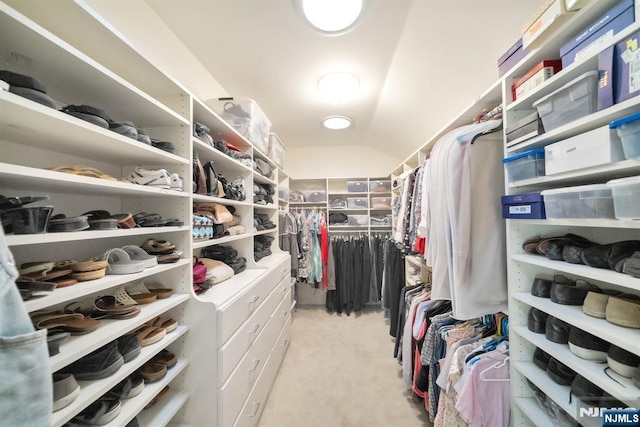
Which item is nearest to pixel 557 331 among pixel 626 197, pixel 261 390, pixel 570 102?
pixel 626 197

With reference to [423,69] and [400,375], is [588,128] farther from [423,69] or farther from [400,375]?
[400,375]

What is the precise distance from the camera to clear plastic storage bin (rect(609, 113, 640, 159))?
1.98ft

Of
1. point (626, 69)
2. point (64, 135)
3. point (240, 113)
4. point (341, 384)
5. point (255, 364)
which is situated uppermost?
point (240, 113)

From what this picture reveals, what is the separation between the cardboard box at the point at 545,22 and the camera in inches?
30.4

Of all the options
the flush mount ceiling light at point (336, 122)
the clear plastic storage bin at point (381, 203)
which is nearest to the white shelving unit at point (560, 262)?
the flush mount ceiling light at point (336, 122)

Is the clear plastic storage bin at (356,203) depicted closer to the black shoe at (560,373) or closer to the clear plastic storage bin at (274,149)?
the clear plastic storage bin at (274,149)

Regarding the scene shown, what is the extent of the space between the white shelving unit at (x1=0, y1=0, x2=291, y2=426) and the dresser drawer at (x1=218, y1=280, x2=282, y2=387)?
3cm

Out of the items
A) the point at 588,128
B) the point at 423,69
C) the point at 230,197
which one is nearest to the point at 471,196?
the point at 588,128

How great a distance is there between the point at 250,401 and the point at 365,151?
11.0 ft

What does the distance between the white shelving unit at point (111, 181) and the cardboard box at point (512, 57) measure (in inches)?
57.3

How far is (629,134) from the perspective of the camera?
62 centimetres

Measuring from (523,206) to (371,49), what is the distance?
137 cm

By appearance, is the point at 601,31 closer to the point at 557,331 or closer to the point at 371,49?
the point at 557,331

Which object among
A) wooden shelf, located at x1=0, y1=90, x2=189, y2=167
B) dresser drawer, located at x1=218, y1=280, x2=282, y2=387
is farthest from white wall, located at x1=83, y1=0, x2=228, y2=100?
dresser drawer, located at x1=218, y1=280, x2=282, y2=387
